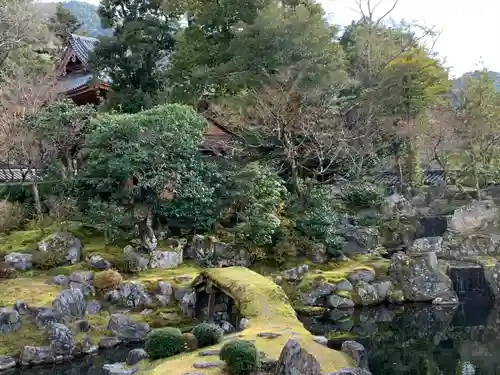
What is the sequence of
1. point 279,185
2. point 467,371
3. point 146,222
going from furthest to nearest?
1. point 279,185
2. point 146,222
3. point 467,371

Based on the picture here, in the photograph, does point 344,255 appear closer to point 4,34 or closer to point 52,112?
point 52,112

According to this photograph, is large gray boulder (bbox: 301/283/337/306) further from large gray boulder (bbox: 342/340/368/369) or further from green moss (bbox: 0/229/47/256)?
green moss (bbox: 0/229/47/256)

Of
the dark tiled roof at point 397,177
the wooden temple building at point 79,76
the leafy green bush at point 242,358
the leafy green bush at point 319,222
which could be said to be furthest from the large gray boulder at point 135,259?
the dark tiled roof at point 397,177

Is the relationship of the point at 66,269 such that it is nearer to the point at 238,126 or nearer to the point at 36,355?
the point at 36,355

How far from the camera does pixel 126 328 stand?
1741cm

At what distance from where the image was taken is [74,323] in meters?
17.1

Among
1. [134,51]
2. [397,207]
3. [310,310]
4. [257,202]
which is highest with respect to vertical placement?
[134,51]

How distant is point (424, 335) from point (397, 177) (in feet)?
51.5

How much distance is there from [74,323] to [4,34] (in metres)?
10.9

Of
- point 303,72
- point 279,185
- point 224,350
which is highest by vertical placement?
point 303,72

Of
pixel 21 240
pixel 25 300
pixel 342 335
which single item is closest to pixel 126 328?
pixel 25 300

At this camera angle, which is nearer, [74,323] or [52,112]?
[74,323]

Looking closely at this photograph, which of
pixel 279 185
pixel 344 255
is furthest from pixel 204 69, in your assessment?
pixel 344 255

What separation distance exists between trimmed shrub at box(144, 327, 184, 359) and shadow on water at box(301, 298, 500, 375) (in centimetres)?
514
